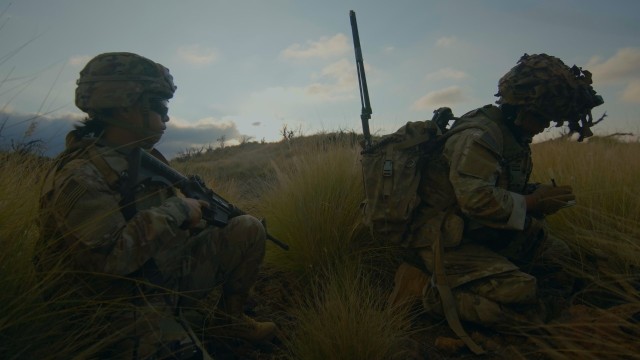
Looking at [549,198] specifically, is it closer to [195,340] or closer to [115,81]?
[195,340]

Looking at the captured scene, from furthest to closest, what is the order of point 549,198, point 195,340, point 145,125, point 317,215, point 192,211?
point 317,215 → point 549,198 → point 145,125 → point 192,211 → point 195,340

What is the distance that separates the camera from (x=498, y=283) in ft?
9.74

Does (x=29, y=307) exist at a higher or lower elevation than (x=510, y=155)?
lower

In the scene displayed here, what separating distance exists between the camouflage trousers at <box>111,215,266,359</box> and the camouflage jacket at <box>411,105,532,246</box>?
1.14m

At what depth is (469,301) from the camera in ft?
9.93

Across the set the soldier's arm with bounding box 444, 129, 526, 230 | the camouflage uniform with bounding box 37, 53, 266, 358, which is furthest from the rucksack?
the camouflage uniform with bounding box 37, 53, 266, 358

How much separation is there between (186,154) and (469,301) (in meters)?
12.2

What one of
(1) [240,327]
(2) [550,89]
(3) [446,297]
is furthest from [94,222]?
(2) [550,89]

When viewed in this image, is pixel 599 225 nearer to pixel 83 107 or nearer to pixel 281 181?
pixel 281 181

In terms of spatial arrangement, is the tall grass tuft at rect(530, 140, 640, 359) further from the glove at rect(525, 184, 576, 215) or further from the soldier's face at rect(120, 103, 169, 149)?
the soldier's face at rect(120, 103, 169, 149)

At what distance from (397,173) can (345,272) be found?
0.77 m

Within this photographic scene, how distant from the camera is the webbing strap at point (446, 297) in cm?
284

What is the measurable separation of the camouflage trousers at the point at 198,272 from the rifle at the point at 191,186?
0.34ft

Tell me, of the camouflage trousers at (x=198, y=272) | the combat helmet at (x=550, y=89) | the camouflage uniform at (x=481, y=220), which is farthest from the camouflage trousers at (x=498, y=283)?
the camouflage trousers at (x=198, y=272)
